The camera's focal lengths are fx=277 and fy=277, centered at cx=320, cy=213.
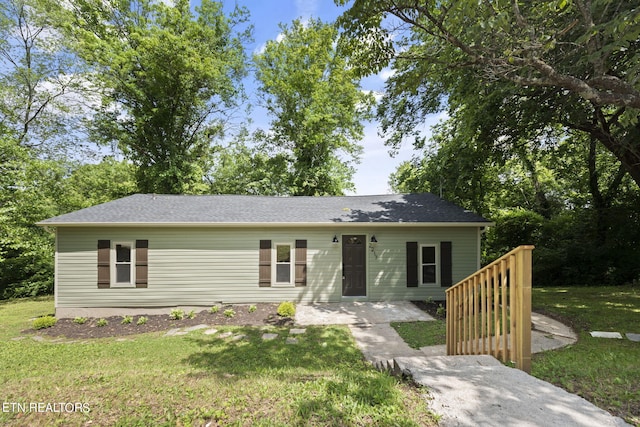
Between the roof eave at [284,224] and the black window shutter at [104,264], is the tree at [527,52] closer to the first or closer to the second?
the roof eave at [284,224]

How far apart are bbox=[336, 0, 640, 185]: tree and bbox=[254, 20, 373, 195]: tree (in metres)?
8.79

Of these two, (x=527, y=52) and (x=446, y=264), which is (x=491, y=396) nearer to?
(x=527, y=52)

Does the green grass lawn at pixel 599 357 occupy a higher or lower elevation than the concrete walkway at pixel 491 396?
lower

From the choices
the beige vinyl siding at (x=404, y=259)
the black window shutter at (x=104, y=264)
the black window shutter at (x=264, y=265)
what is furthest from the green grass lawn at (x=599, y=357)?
the black window shutter at (x=104, y=264)

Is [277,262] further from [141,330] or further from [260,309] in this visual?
[141,330]

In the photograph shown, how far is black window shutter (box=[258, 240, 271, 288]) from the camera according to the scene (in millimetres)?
8586

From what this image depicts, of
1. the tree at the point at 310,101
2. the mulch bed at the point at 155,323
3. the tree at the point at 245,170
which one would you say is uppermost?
the tree at the point at 310,101

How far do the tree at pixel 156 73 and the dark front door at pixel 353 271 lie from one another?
10.6 m

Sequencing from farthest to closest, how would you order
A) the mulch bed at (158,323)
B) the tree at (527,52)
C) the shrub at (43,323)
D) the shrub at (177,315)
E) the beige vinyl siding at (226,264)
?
the beige vinyl siding at (226,264) < the shrub at (177,315) < the shrub at (43,323) < the mulch bed at (158,323) < the tree at (527,52)

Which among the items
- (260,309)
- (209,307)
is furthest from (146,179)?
(260,309)

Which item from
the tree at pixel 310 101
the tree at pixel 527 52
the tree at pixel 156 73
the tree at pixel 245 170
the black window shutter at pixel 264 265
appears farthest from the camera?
the tree at pixel 245 170

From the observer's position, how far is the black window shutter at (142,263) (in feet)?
27.0

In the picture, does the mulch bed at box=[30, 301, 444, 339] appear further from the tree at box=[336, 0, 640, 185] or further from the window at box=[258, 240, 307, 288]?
the tree at box=[336, 0, 640, 185]

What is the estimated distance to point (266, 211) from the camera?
9461mm
